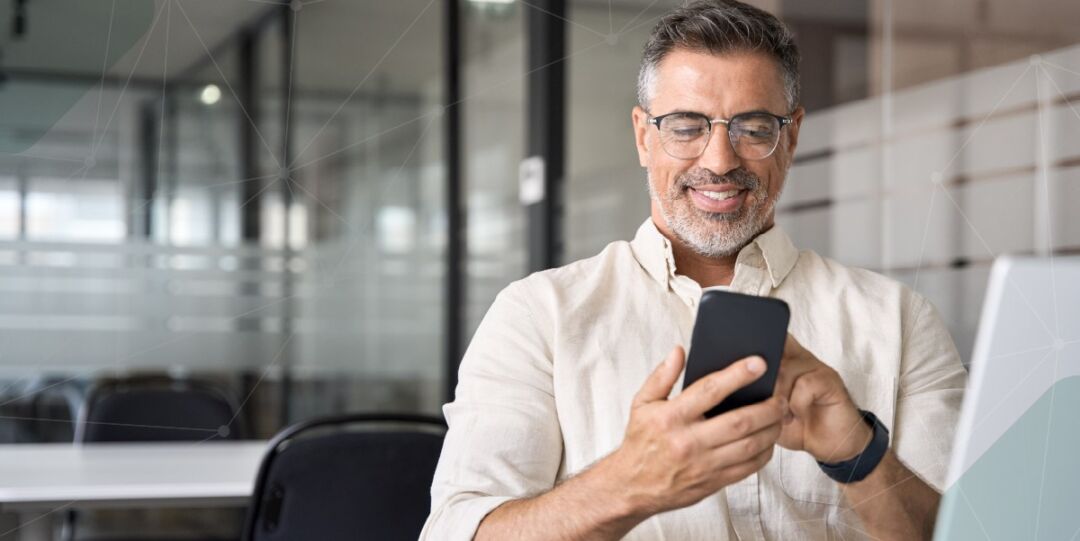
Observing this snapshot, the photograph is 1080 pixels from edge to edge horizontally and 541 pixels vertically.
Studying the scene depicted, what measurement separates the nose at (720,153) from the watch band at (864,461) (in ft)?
0.82

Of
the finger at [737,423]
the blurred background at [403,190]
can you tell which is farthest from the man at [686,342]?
the blurred background at [403,190]

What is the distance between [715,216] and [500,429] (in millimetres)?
284

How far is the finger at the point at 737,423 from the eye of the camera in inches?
30.3

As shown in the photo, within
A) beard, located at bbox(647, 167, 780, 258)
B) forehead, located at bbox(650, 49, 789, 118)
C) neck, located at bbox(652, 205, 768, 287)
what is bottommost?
neck, located at bbox(652, 205, 768, 287)

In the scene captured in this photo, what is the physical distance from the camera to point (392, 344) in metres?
4.05

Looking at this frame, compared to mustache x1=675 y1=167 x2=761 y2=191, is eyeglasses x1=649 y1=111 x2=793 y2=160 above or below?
above

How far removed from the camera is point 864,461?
36.1 inches

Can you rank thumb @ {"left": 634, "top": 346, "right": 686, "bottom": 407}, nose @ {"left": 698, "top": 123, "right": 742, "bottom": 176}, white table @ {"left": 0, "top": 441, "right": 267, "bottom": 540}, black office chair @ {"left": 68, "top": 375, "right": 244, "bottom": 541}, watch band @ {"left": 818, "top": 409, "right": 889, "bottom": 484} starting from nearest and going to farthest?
thumb @ {"left": 634, "top": 346, "right": 686, "bottom": 407}
watch band @ {"left": 818, "top": 409, "right": 889, "bottom": 484}
nose @ {"left": 698, "top": 123, "right": 742, "bottom": 176}
white table @ {"left": 0, "top": 441, "right": 267, "bottom": 540}
black office chair @ {"left": 68, "top": 375, "right": 244, "bottom": 541}

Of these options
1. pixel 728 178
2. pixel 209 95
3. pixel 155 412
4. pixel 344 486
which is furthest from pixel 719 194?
pixel 209 95

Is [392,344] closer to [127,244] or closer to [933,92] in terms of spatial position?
[127,244]

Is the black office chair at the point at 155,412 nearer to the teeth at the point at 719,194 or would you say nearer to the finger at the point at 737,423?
the teeth at the point at 719,194

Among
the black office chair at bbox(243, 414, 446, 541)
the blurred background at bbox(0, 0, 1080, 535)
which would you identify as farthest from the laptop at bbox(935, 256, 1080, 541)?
the black office chair at bbox(243, 414, 446, 541)

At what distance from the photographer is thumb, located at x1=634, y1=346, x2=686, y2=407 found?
789 millimetres

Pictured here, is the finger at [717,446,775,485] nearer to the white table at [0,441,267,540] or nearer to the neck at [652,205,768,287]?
the neck at [652,205,768,287]
